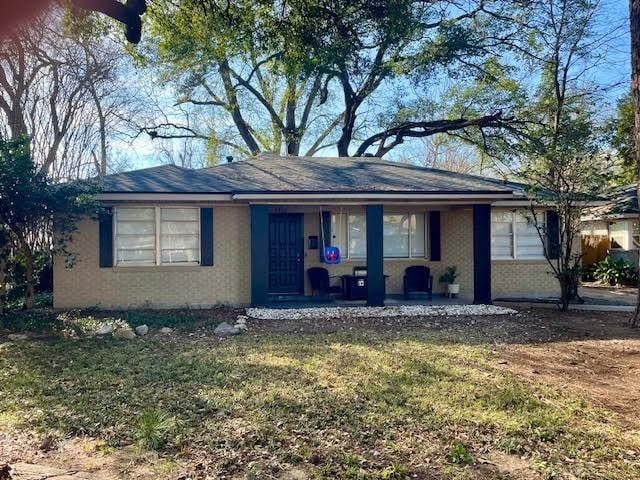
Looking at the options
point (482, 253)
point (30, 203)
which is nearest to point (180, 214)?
point (30, 203)

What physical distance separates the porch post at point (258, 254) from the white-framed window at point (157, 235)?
144 cm

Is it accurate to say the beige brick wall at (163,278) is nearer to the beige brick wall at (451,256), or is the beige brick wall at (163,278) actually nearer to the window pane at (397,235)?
the window pane at (397,235)

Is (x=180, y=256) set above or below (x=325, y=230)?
below

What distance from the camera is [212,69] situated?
23047 millimetres

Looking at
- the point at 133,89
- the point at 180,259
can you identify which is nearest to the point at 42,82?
the point at 133,89

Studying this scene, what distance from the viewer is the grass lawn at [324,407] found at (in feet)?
11.9

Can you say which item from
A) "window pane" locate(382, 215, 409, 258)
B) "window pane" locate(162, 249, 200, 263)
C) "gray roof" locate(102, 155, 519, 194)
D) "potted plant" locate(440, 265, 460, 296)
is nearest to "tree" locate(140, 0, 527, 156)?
"gray roof" locate(102, 155, 519, 194)

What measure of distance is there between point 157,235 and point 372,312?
5.52 metres

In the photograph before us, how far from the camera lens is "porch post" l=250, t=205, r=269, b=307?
36.7 ft

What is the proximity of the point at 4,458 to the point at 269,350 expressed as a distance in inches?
157

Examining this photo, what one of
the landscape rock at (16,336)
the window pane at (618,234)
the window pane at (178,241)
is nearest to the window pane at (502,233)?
the window pane at (618,234)

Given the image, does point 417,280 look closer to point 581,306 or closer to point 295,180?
point 581,306

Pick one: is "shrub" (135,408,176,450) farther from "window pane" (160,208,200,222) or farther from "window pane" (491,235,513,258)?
"window pane" (491,235,513,258)

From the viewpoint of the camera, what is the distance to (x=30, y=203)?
9.34 meters
